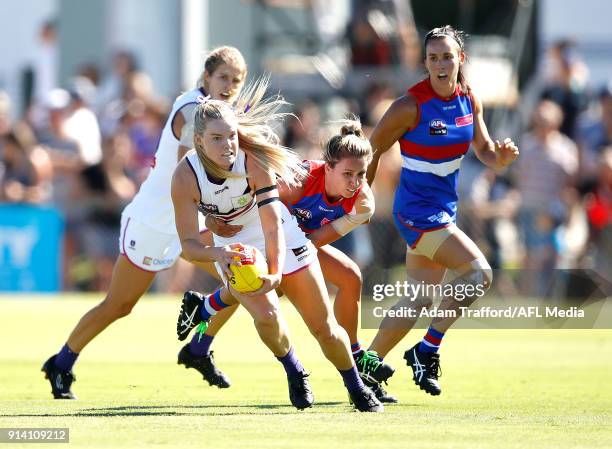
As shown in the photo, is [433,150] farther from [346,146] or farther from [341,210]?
[346,146]

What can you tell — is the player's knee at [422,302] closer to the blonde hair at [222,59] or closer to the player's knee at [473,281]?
the player's knee at [473,281]

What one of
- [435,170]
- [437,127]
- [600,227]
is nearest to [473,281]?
[435,170]

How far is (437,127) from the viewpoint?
9289 mm

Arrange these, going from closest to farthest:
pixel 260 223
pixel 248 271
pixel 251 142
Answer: pixel 248 271
pixel 251 142
pixel 260 223

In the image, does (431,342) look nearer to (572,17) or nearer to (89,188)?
(89,188)

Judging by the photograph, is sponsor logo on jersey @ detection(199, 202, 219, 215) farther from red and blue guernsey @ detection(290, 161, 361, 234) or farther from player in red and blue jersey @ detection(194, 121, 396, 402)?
red and blue guernsey @ detection(290, 161, 361, 234)

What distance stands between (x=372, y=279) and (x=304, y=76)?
13.6ft

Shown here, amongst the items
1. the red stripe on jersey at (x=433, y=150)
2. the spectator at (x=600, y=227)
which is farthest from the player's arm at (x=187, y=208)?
the spectator at (x=600, y=227)

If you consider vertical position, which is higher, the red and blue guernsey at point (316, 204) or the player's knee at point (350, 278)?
the red and blue guernsey at point (316, 204)

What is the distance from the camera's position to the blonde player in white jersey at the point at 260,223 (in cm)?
801

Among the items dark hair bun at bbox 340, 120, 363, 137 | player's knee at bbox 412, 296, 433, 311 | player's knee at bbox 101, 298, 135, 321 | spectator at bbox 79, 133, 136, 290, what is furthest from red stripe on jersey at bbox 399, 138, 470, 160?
spectator at bbox 79, 133, 136, 290

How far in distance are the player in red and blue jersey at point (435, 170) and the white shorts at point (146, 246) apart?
4.70 ft

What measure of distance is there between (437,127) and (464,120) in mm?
219

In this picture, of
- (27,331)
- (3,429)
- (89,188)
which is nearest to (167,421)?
(3,429)
